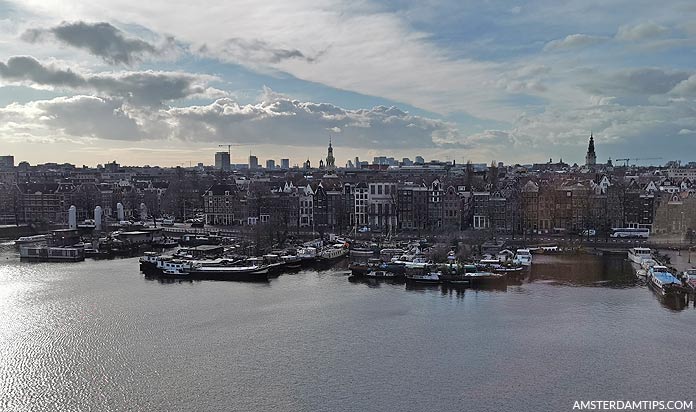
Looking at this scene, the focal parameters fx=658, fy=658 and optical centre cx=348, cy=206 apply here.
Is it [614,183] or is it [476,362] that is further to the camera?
[614,183]

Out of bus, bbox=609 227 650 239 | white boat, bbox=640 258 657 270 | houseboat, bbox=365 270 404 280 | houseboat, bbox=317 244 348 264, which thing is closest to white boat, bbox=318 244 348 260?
houseboat, bbox=317 244 348 264

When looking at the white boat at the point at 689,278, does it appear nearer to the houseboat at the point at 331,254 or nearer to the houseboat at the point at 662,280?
the houseboat at the point at 662,280

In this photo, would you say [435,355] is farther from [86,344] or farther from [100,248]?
[100,248]

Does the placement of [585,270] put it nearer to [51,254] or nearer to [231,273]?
[231,273]

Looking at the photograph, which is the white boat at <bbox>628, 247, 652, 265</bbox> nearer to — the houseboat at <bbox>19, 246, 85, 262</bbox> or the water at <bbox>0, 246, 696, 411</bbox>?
the water at <bbox>0, 246, 696, 411</bbox>

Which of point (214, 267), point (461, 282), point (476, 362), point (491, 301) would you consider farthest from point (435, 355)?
point (214, 267)

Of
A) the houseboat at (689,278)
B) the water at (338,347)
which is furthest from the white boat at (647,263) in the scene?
the water at (338,347)
